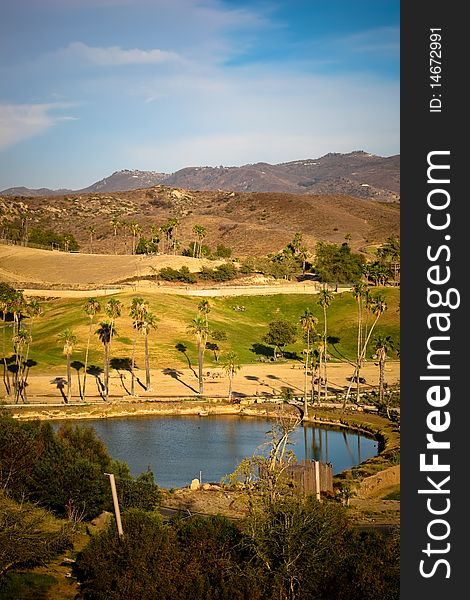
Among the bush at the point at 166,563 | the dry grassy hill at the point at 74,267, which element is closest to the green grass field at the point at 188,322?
the dry grassy hill at the point at 74,267

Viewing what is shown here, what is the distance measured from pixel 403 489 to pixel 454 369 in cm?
238

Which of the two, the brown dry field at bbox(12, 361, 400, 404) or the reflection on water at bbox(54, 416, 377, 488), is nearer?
the reflection on water at bbox(54, 416, 377, 488)

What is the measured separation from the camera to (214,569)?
2886 cm

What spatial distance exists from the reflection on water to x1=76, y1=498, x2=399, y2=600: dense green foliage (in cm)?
2460

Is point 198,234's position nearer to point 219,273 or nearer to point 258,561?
point 219,273

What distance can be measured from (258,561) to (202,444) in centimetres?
3933

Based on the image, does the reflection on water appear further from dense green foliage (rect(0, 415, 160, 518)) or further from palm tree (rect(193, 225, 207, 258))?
palm tree (rect(193, 225, 207, 258))

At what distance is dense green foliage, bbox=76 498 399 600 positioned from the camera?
2708 centimetres

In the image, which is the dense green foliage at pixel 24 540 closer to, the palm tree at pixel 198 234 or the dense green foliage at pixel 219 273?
the dense green foliage at pixel 219 273

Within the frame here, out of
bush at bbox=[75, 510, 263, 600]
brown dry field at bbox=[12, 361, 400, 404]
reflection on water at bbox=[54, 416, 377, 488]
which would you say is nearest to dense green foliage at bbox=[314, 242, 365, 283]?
brown dry field at bbox=[12, 361, 400, 404]

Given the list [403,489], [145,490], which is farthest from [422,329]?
[145,490]

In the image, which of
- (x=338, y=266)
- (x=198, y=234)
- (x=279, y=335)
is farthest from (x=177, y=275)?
(x=279, y=335)

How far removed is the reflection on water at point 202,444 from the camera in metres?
60.8

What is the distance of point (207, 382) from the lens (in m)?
92.6
